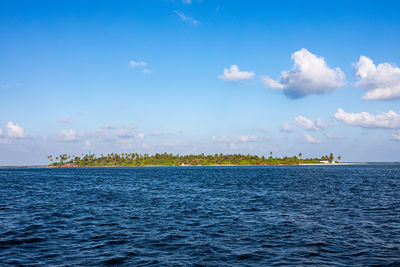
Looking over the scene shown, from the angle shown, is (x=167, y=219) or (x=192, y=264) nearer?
(x=192, y=264)

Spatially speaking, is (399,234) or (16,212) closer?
(399,234)

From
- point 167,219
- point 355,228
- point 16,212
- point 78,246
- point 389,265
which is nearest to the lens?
point 389,265

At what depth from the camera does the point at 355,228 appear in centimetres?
2738

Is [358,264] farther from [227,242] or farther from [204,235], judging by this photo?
[204,235]

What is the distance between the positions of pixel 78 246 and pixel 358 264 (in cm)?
1956

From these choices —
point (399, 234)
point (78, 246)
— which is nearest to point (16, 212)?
point (78, 246)

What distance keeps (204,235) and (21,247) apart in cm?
1445

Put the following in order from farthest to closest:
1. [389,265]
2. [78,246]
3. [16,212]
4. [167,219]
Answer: [16,212] → [167,219] → [78,246] → [389,265]

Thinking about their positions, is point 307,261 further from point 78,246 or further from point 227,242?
point 78,246

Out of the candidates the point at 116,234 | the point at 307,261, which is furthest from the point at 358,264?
the point at 116,234

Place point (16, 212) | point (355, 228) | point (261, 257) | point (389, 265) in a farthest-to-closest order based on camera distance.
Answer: point (16, 212)
point (355, 228)
point (261, 257)
point (389, 265)

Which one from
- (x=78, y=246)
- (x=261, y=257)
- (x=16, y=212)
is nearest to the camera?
(x=261, y=257)

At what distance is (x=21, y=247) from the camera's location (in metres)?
22.4

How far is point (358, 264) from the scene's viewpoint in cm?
1791
